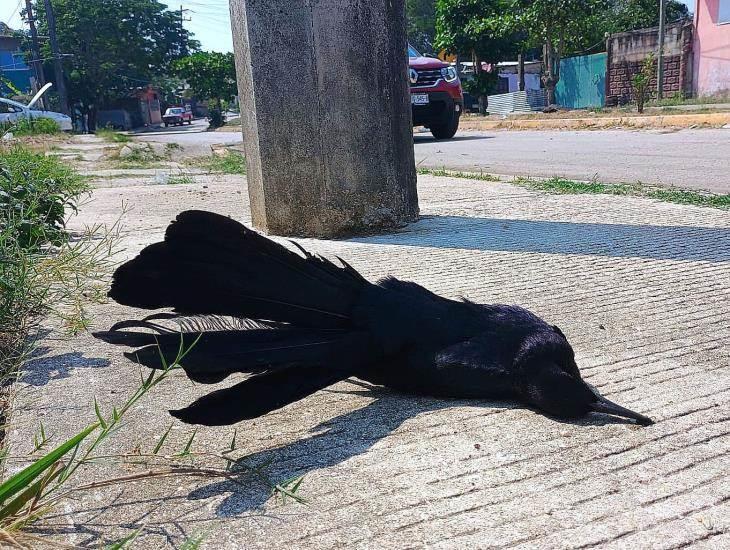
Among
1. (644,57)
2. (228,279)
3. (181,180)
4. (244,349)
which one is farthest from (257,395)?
(644,57)

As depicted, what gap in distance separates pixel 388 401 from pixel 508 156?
8619mm

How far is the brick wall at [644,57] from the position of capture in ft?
75.3

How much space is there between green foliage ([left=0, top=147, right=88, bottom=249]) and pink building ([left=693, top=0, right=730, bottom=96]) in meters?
21.7

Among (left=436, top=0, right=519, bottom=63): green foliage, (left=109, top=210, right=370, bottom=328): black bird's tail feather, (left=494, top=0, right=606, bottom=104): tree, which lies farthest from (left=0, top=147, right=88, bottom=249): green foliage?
(left=436, top=0, right=519, bottom=63): green foliage

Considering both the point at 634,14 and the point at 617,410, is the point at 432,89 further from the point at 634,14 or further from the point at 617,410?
the point at 634,14

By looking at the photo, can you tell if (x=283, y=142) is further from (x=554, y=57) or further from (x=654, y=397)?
(x=554, y=57)

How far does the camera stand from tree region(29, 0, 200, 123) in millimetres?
50562

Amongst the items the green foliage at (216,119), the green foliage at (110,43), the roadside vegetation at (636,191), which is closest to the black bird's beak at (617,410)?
the roadside vegetation at (636,191)

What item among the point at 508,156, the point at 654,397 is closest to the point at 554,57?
the point at 508,156

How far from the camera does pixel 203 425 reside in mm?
1742

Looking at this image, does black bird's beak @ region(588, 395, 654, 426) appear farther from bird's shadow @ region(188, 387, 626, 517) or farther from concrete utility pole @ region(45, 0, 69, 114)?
concrete utility pole @ region(45, 0, 69, 114)

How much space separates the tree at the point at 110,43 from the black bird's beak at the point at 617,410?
5270 cm

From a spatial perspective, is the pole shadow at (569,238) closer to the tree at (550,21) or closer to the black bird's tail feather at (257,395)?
the black bird's tail feather at (257,395)

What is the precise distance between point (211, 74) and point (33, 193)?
154 ft
